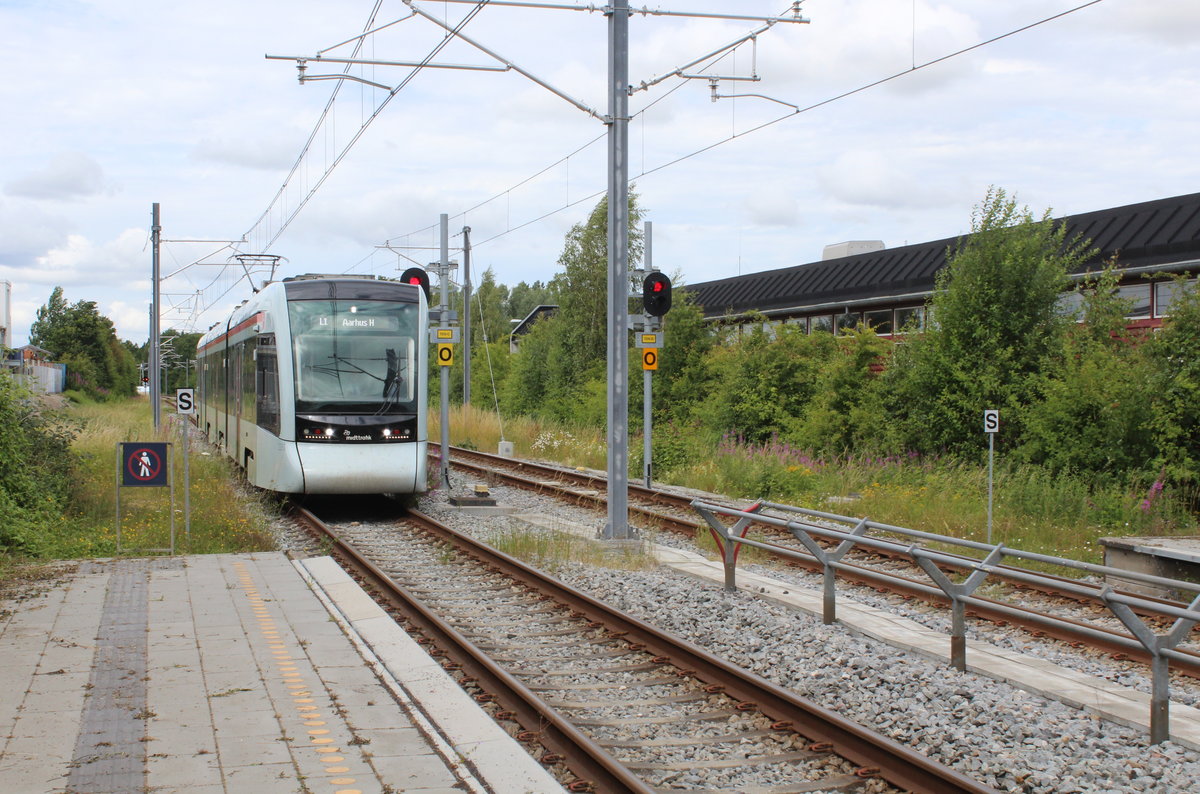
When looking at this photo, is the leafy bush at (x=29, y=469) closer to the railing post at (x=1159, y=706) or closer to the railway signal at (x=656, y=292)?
the railway signal at (x=656, y=292)

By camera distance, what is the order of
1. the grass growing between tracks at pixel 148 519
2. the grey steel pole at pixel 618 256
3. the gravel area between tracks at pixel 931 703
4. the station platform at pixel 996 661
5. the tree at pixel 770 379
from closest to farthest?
the gravel area between tracks at pixel 931 703 → the station platform at pixel 996 661 → the grass growing between tracks at pixel 148 519 → the grey steel pole at pixel 618 256 → the tree at pixel 770 379

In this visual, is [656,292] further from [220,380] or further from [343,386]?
[220,380]

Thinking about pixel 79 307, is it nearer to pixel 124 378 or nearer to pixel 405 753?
pixel 124 378

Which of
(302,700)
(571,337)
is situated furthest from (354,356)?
(571,337)

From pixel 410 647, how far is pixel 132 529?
759 centimetres

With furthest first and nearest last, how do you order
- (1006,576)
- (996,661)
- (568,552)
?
(568,552) < (996,661) < (1006,576)

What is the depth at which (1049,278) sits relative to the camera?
19.3 m

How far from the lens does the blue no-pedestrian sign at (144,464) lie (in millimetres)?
11930

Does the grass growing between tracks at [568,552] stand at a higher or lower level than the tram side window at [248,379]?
lower

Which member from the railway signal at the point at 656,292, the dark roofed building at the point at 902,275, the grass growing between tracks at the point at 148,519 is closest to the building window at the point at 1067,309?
the dark roofed building at the point at 902,275

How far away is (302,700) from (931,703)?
3808 millimetres

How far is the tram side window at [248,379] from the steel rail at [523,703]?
7646 mm

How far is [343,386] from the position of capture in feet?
52.2

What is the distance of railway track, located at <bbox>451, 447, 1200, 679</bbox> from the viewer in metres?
7.16
